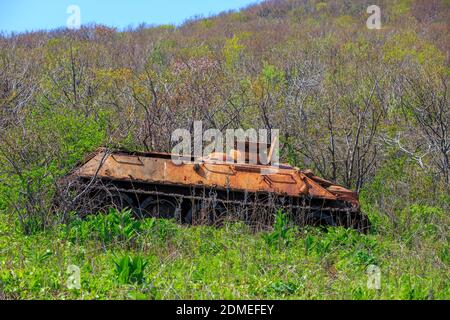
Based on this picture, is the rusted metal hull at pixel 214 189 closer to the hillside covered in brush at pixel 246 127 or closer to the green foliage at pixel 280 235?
the hillside covered in brush at pixel 246 127

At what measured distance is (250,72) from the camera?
910 inches

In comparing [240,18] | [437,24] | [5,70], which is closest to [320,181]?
[5,70]

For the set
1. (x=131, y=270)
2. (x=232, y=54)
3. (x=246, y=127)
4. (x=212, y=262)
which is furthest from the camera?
(x=232, y=54)

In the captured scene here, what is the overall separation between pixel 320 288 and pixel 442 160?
280 inches

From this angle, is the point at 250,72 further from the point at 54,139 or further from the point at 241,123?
the point at 54,139

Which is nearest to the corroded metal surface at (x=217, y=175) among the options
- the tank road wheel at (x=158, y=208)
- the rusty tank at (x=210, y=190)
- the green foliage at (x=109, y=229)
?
the rusty tank at (x=210, y=190)

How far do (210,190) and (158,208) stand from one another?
944mm

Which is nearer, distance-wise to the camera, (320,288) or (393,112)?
(320,288)

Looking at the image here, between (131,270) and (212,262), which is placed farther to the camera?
(212,262)

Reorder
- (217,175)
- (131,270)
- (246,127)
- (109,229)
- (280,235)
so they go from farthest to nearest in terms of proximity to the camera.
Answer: (246,127), (217,175), (280,235), (109,229), (131,270)

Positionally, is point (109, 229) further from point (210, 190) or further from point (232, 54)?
point (232, 54)

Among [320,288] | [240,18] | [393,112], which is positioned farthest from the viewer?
[240,18]

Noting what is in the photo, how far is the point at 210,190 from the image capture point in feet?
36.0

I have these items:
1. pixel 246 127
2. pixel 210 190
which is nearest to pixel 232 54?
pixel 246 127
